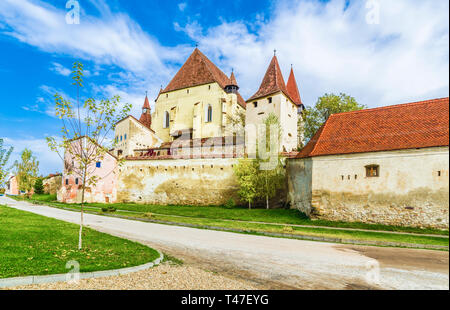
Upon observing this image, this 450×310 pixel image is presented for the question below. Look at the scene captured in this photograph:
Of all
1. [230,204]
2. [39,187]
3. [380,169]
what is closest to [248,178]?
[230,204]

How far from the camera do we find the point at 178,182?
3028 centimetres

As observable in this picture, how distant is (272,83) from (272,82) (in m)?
0.22

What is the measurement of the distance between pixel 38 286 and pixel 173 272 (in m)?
2.92

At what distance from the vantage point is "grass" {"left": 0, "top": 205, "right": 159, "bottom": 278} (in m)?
6.00

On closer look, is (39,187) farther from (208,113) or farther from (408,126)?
(408,126)

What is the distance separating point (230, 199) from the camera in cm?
2631

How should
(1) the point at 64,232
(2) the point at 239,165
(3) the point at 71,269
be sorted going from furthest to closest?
(2) the point at 239,165 → (1) the point at 64,232 → (3) the point at 71,269

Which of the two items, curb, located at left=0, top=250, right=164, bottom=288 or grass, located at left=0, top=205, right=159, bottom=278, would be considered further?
grass, located at left=0, top=205, right=159, bottom=278

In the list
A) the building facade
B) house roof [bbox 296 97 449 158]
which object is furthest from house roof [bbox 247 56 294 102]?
house roof [bbox 296 97 449 158]

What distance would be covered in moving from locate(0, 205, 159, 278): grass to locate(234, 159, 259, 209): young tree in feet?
51.0

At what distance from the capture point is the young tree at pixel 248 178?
2412cm

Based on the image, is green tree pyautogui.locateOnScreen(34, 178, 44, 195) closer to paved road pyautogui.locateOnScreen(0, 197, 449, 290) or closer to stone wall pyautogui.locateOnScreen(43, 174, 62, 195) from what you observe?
stone wall pyautogui.locateOnScreen(43, 174, 62, 195)
